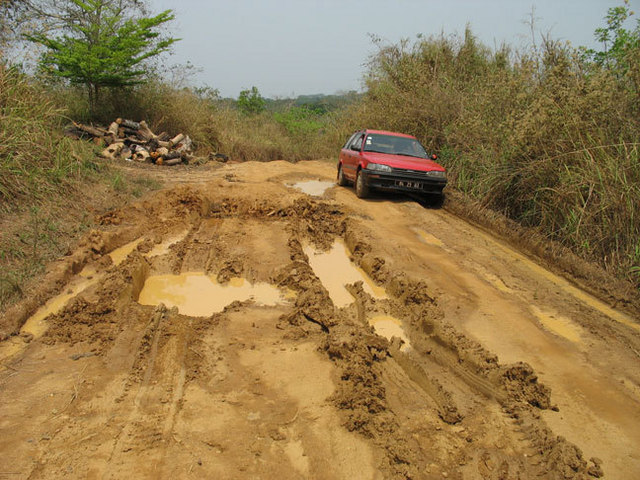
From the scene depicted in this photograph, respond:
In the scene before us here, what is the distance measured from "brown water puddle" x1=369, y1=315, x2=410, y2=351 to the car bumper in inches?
233

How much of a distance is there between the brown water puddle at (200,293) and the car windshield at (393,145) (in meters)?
6.43

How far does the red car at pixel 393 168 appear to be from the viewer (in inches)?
425

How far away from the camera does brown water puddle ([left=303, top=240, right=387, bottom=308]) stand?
608 cm

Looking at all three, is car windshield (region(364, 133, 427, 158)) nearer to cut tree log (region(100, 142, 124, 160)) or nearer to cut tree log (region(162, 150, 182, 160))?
cut tree log (region(162, 150, 182, 160))

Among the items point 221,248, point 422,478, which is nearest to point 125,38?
point 221,248

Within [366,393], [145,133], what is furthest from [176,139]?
[366,393]

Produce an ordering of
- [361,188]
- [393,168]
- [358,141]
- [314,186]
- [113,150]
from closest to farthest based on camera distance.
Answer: [393,168], [361,188], [358,141], [314,186], [113,150]

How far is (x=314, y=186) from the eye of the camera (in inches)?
520

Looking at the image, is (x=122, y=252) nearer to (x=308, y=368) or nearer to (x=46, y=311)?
(x=46, y=311)

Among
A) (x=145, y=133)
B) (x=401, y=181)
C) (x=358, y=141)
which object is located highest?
(x=358, y=141)

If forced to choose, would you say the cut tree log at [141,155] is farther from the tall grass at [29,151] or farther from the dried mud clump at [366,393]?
the dried mud clump at [366,393]

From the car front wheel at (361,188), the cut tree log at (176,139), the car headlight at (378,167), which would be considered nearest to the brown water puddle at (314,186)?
the car front wheel at (361,188)

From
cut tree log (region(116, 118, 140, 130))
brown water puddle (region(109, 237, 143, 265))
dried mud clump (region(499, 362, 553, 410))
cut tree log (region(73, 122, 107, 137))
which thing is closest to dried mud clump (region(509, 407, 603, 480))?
dried mud clump (region(499, 362, 553, 410))

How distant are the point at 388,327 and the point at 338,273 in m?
1.89
